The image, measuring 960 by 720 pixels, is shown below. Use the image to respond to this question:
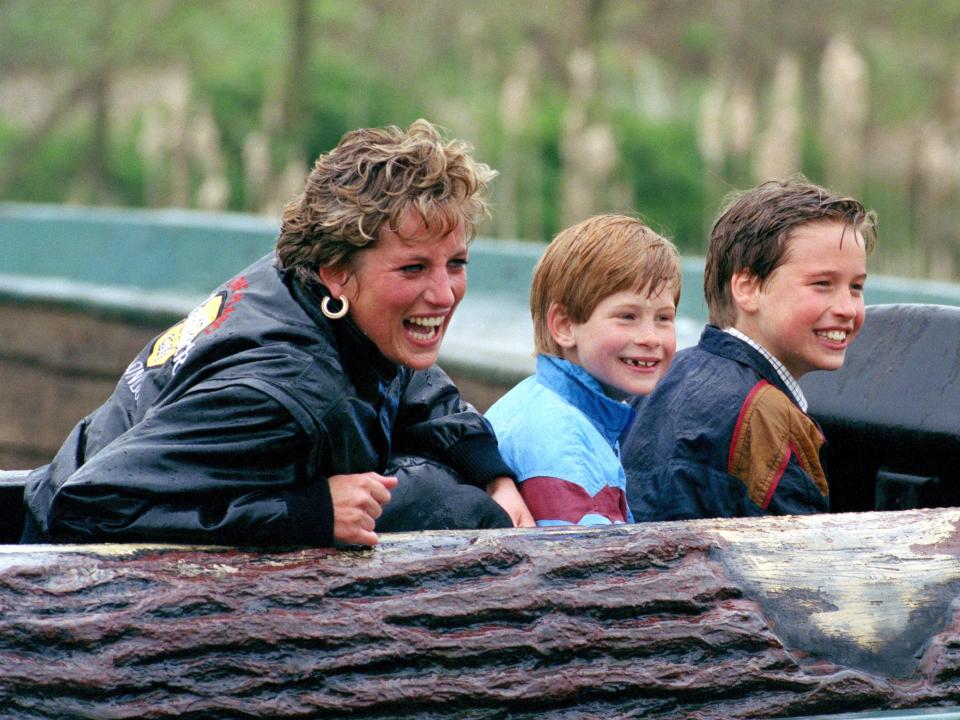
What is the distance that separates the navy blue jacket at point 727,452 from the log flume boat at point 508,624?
10.5 inches

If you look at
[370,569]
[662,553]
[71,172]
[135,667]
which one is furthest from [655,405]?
[71,172]

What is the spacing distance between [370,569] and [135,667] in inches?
12.6

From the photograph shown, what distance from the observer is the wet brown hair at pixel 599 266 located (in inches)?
99.4

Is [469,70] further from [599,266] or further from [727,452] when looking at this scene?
[727,452]

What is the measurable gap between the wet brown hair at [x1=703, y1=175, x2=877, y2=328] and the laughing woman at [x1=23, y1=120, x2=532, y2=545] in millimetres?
664

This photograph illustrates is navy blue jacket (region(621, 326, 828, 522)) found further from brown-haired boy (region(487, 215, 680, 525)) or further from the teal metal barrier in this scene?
the teal metal barrier

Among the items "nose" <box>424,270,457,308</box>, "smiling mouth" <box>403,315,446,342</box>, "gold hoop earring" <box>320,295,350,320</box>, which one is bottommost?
"smiling mouth" <box>403,315,446,342</box>

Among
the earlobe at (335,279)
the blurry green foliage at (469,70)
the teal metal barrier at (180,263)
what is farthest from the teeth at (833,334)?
the blurry green foliage at (469,70)

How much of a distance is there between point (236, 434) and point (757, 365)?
3.55ft

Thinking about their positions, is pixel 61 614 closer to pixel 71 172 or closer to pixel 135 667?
pixel 135 667

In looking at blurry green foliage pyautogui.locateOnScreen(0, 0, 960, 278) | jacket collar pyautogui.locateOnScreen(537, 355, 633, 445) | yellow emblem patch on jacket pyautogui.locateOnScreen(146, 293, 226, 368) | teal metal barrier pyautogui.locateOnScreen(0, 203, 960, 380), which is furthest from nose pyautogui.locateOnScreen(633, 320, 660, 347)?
blurry green foliage pyautogui.locateOnScreen(0, 0, 960, 278)

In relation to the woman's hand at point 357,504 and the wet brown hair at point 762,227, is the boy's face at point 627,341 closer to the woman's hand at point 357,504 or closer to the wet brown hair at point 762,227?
the wet brown hair at point 762,227

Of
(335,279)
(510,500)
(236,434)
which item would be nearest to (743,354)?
(510,500)

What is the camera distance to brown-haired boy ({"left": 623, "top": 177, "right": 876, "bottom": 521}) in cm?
247
